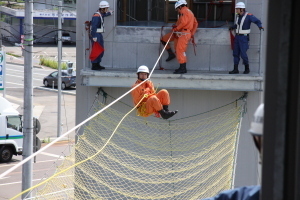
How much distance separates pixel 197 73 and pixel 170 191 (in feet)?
8.98

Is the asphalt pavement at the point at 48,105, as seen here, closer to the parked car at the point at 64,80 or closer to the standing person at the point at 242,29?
the parked car at the point at 64,80

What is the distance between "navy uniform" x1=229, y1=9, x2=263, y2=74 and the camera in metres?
12.2

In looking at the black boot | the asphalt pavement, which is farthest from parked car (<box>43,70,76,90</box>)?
the black boot

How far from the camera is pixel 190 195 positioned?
39.2 ft

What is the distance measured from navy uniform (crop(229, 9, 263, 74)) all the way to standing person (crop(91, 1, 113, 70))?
2967 mm

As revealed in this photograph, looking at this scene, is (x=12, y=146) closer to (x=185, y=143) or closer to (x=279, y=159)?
(x=185, y=143)

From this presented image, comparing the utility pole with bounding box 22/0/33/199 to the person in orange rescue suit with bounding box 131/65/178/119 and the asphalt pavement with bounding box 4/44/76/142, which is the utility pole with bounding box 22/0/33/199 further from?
the asphalt pavement with bounding box 4/44/76/142

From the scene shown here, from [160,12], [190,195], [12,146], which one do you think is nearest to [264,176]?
[190,195]

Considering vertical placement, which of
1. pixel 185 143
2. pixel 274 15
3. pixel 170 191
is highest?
pixel 274 15

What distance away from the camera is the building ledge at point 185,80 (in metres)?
12.3

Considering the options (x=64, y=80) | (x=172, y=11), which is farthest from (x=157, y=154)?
(x=64, y=80)

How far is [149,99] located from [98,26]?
287 cm

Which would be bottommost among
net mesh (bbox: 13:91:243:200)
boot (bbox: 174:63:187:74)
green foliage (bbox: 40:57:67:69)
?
net mesh (bbox: 13:91:243:200)

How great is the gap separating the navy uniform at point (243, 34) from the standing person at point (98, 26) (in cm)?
297
